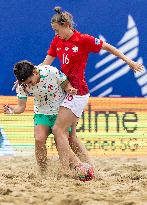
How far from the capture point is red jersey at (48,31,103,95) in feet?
21.1

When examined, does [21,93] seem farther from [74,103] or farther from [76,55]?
[76,55]

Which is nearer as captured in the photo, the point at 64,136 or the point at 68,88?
the point at 68,88

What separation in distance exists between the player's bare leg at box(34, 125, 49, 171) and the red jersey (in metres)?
0.51

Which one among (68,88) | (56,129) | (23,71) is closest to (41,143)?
(56,129)

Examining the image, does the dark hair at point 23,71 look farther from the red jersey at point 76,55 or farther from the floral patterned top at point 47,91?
the red jersey at point 76,55

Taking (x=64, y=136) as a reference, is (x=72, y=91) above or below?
above

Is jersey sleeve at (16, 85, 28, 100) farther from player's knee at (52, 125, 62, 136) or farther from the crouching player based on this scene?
player's knee at (52, 125, 62, 136)

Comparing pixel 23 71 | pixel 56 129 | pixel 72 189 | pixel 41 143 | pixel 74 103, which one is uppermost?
pixel 23 71

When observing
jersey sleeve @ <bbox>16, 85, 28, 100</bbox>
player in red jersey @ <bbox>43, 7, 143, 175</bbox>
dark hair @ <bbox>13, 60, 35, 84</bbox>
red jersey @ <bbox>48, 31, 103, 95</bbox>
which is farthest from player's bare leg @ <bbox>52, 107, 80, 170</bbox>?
dark hair @ <bbox>13, 60, 35, 84</bbox>

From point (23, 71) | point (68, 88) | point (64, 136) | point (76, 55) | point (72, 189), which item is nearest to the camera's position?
point (72, 189)

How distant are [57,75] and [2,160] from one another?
2.65 metres

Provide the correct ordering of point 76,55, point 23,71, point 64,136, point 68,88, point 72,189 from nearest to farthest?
point 72,189, point 23,71, point 68,88, point 64,136, point 76,55

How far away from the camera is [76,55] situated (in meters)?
6.43

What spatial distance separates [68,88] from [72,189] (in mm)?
1286
